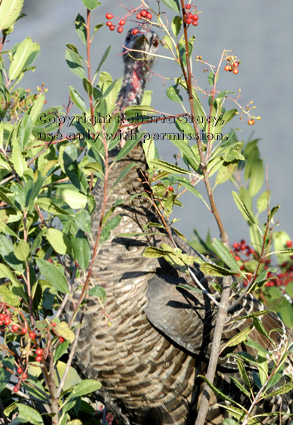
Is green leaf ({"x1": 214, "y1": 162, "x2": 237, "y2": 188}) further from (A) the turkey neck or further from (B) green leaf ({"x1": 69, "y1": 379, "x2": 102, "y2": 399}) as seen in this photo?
(B) green leaf ({"x1": 69, "y1": 379, "x2": 102, "y2": 399})

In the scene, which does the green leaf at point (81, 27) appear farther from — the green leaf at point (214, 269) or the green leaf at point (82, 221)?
the green leaf at point (214, 269)

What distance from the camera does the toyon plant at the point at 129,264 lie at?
4.00 feet

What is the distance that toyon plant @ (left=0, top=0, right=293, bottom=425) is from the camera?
1221mm

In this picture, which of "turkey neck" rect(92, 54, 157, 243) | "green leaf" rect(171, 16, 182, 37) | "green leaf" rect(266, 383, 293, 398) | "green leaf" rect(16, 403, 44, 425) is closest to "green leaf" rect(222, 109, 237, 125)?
"green leaf" rect(171, 16, 182, 37)

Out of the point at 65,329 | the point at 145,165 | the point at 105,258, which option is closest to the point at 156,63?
the point at 145,165

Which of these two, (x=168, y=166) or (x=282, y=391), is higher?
(x=168, y=166)

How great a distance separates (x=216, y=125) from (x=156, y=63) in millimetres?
1043

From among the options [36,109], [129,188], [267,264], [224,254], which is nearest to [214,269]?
[224,254]

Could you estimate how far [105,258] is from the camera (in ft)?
6.00

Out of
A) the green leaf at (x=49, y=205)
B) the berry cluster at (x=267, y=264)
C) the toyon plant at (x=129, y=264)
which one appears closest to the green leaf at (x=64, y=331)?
the toyon plant at (x=129, y=264)

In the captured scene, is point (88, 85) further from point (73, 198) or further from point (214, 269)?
point (214, 269)

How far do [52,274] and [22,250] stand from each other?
0.23ft

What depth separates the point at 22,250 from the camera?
119cm

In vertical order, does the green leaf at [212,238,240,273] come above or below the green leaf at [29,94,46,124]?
below
